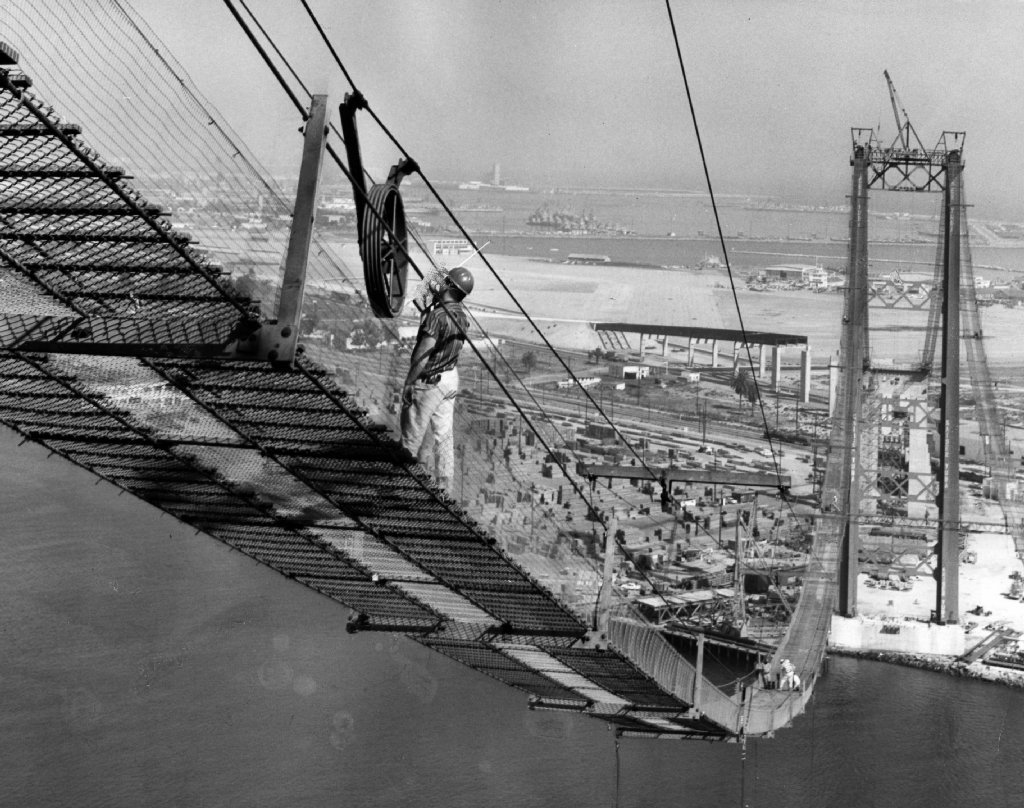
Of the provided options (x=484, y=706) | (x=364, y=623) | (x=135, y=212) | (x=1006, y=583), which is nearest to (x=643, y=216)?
(x=1006, y=583)

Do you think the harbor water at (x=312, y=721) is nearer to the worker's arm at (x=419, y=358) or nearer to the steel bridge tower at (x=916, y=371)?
the steel bridge tower at (x=916, y=371)

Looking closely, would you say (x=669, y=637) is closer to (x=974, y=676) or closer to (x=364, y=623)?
(x=974, y=676)

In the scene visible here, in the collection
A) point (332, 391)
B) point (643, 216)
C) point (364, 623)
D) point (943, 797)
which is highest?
point (643, 216)

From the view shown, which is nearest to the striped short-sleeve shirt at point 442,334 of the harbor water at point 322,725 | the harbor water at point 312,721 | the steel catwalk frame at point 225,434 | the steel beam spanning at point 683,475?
the steel catwalk frame at point 225,434

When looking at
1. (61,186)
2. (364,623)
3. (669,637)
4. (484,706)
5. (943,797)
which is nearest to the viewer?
(61,186)

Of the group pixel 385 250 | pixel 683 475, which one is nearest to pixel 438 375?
pixel 385 250

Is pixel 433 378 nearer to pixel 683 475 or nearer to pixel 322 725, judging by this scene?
pixel 683 475
